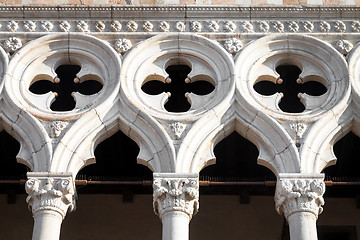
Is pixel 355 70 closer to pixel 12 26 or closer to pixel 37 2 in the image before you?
pixel 37 2

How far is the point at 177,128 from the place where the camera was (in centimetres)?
1255

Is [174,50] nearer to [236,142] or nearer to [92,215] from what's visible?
[236,142]

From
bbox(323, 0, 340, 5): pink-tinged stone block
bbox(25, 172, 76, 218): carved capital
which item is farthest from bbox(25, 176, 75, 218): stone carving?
bbox(323, 0, 340, 5): pink-tinged stone block

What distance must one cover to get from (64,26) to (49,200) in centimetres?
273

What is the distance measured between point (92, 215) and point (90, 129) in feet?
10.0

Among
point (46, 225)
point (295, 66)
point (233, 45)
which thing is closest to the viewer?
point (46, 225)

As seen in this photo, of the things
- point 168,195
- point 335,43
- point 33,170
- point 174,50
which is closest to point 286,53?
point 335,43

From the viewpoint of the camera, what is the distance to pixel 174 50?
13.4 meters

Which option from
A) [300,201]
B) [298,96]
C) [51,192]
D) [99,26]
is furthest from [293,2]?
[51,192]

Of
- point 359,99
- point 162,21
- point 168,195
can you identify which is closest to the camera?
point 168,195

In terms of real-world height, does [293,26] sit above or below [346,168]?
above

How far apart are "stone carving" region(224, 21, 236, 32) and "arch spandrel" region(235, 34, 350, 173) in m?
0.37

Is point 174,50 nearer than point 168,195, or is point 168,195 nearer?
point 168,195

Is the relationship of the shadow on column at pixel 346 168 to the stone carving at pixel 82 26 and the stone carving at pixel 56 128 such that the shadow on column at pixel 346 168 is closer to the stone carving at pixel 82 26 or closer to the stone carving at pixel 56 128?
the stone carving at pixel 82 26
